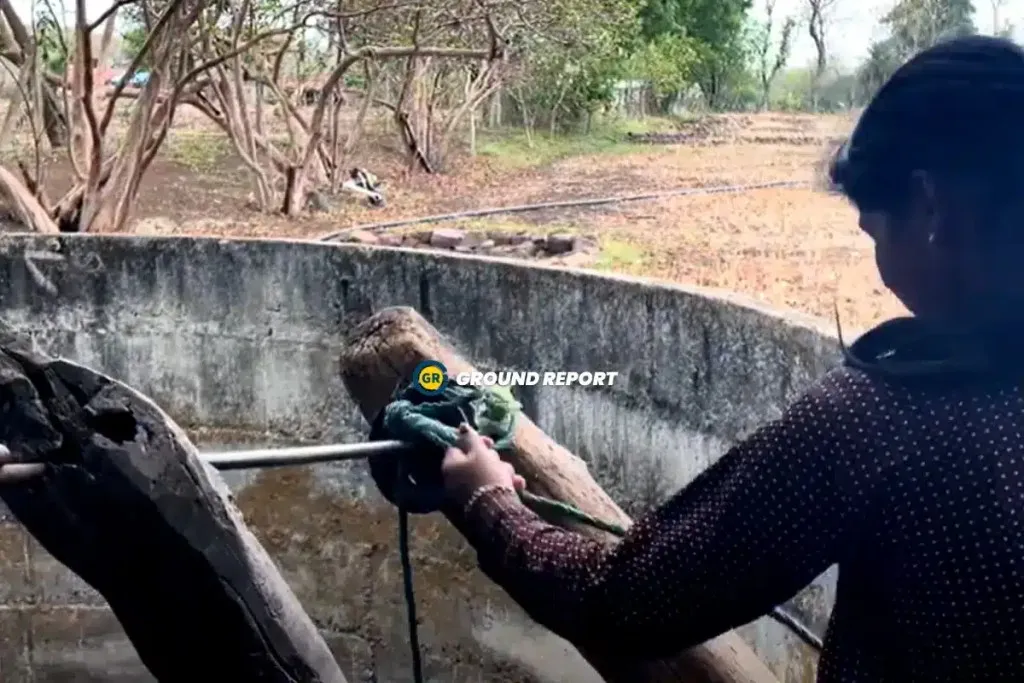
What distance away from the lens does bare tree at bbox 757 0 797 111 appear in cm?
2694

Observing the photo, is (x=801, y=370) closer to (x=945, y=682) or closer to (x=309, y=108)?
(x=945, y=682)

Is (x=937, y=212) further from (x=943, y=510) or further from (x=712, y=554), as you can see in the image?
(x=712, y=554)

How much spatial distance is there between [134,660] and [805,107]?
525cm

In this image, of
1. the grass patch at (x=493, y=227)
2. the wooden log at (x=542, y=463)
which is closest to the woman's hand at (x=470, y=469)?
the wooden log at (x=542, y=463)

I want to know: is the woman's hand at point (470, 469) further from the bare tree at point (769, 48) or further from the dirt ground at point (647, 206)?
the bare tree at point (769, 48)

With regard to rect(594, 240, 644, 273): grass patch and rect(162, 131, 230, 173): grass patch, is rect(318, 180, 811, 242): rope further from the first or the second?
rect(162, 131, 230, 173): grass patch

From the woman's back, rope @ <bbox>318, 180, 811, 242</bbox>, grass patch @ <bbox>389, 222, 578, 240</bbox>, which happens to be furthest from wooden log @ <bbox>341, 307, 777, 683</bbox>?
rope @ <bbox>318, 180, 811, 242</bbox>

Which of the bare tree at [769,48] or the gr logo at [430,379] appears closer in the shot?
the gr logo at [430,379]

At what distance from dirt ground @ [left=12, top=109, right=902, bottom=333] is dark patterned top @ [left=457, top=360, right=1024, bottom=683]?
408 mm

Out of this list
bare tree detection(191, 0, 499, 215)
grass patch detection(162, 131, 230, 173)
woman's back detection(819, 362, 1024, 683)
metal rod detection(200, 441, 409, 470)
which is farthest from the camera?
grass patch detection(162, 131, 230, 173)

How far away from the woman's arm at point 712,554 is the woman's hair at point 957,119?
27 centimetres

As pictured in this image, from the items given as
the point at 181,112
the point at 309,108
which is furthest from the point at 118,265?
the point at 181,112

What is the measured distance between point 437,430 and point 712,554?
0.62 m

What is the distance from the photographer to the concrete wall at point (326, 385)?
5.57 meters
